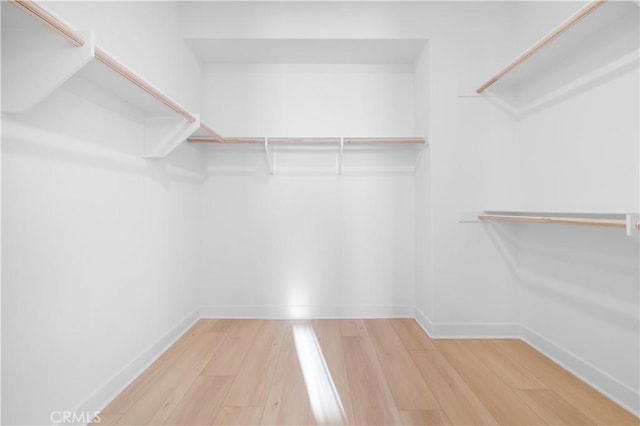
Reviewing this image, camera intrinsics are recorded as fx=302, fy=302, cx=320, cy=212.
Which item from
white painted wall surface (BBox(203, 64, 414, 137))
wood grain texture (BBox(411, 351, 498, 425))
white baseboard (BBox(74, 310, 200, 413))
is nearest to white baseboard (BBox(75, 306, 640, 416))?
white baseboard (BBox(74, 310, 200, 413))

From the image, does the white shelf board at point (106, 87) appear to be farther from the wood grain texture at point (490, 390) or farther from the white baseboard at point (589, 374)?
the white baseboard at point (589, 374)

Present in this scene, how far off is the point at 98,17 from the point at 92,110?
41cm

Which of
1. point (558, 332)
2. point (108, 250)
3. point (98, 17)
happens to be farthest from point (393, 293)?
point (98, 17)

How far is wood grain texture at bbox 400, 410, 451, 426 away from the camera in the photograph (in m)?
1.29

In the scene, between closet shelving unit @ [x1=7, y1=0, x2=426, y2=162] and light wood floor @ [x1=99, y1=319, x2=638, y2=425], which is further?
light wood floor @ [x1=99, y1=319, x2=638, y2=425]

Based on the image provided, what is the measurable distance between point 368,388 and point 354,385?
73 mm

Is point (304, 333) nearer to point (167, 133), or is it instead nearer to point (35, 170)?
Result: point (167, 133)

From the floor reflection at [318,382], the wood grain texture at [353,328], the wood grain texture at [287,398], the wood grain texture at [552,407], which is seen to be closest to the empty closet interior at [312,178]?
the wood grain texture at [353,328]

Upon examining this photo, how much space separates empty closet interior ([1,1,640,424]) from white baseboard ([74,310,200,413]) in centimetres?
1

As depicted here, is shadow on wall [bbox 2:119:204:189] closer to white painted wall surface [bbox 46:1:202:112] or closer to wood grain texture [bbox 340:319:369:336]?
white painted wall surface [bbox 46:1:202:112]

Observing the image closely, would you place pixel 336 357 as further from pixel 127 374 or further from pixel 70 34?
pixel 70 34

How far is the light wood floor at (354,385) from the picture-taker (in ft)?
4.40

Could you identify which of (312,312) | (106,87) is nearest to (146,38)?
(106,87)

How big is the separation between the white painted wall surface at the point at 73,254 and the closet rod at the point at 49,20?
1.15 feet
